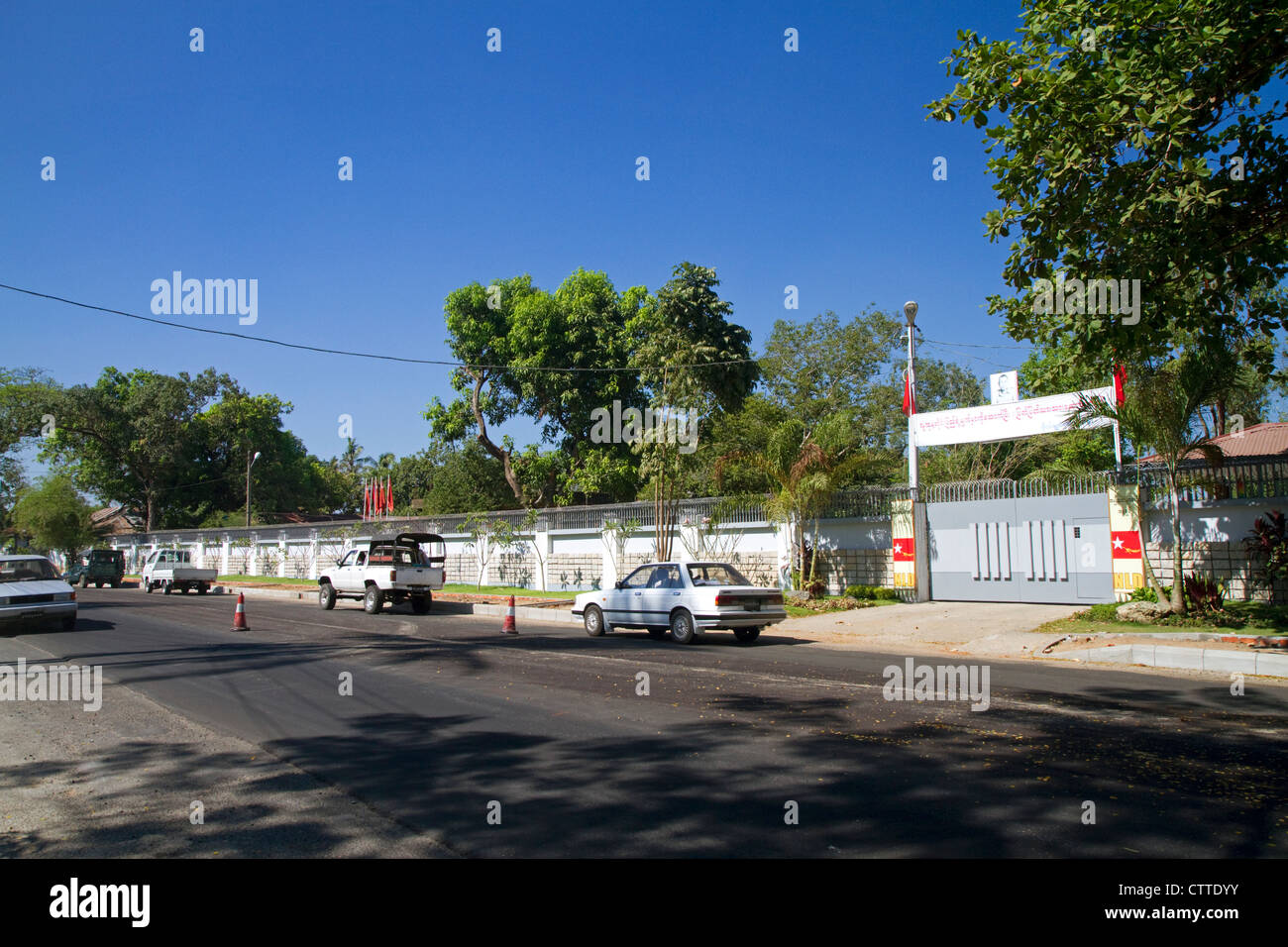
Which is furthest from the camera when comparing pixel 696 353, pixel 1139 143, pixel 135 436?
pixel 135 436

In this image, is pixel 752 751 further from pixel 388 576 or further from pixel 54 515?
pixel 54 515

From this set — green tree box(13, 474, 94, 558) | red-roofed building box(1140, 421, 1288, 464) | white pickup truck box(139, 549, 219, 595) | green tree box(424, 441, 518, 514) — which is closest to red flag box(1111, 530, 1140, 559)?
red-roofed building box(1140, 421, 1288, 464)

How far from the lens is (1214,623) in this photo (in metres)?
14.5

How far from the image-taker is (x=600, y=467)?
135 ft

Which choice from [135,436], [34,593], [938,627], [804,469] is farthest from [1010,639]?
[135,436]

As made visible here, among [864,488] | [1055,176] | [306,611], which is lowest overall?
[306,611]

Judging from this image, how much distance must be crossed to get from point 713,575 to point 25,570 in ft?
47.4

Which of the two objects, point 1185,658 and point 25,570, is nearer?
point 1185,658

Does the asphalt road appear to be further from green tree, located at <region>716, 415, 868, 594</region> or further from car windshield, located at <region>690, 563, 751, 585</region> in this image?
green tree, located at <region>716, 415, 868, 594</region>

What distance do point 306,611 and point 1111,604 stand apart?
67.8 ft

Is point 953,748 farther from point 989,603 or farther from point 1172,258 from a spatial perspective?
point 989,603

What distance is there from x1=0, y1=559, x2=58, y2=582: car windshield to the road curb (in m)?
19.7

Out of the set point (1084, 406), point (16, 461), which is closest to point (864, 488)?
point (1084, 406)
